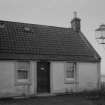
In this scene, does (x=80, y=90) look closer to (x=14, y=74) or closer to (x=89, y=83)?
(x=89, y=83)

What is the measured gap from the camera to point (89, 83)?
42.4 ft

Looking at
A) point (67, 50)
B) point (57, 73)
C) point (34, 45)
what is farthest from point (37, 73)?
point (67, 50)

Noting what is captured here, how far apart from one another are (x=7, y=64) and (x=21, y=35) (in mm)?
3180

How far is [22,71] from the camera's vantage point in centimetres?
1129

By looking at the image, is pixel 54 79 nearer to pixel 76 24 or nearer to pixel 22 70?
pixel 22 70

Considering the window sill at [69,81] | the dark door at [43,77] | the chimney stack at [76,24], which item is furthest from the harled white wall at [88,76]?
the chimney stack at [76,24]

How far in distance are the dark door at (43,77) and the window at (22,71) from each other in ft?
3.08

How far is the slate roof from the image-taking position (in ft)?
37.1

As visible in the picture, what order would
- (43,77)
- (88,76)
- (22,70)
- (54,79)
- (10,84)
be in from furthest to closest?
(88,76) → (43,77) → (54,79) → (22,70) → (10,84)

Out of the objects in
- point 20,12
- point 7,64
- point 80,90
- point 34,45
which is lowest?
point 80,90

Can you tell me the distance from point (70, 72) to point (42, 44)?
3.57 metres

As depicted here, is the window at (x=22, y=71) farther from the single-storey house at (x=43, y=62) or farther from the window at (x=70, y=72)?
the window at (x=70, y=72)

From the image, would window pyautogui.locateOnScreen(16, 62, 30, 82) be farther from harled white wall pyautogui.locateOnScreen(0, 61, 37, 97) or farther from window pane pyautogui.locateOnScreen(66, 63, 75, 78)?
window pane pyautogui.locateOnScreen(66, 63, 75, 78)

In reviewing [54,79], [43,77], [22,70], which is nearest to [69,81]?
[54,79]
